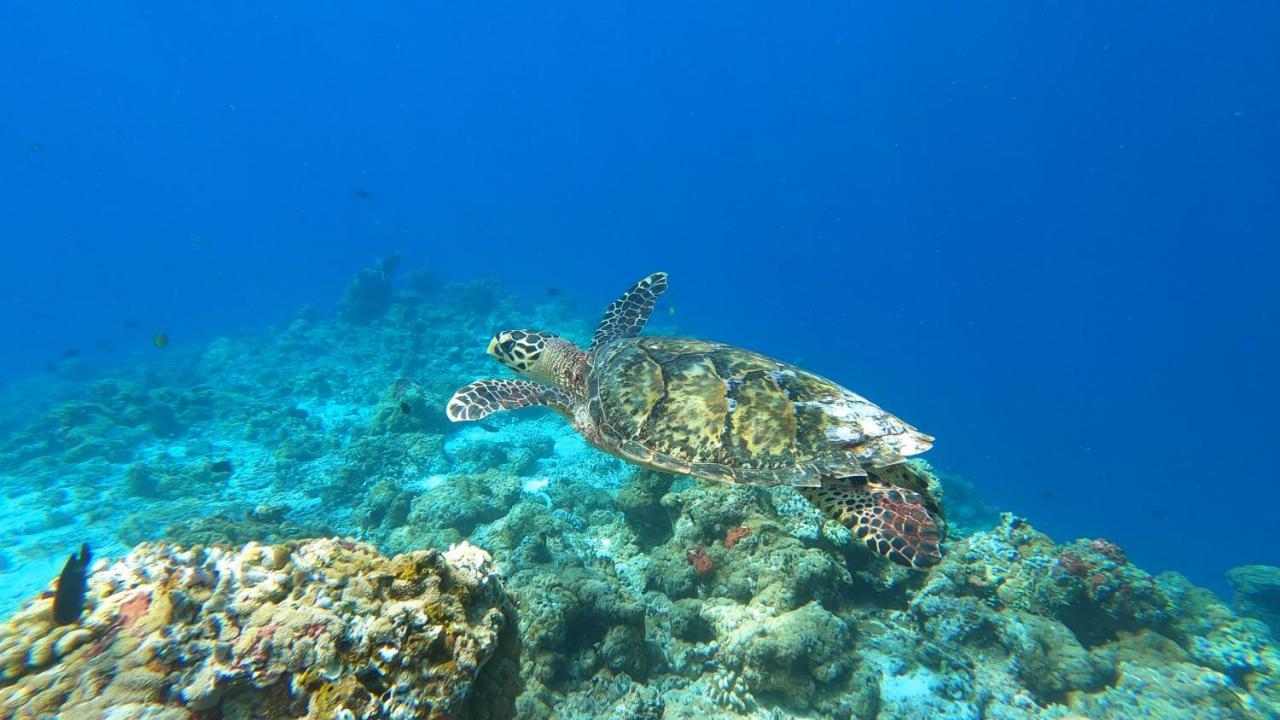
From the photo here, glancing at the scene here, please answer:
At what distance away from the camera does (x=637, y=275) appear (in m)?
70.4

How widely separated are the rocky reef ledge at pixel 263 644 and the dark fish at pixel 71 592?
41 millimetres

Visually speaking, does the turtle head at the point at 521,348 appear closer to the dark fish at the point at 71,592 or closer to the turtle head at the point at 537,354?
the turtle head at the point at 537,354

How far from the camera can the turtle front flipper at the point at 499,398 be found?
19.1ft

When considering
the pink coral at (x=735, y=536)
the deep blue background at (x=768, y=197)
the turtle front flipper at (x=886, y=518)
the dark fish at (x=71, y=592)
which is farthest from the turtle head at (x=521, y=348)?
the deep blue background at (x=768, y=197)

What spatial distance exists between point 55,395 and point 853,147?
16012 cm

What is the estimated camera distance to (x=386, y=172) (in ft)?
498

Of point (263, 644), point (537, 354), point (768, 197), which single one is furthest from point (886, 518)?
point (768, 197)

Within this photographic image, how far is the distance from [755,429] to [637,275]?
6688 cm

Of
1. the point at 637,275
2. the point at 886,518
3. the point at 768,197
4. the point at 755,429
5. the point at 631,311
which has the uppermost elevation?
the point at 768,197

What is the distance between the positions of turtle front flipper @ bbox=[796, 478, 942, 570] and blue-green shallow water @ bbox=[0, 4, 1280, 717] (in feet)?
3.49

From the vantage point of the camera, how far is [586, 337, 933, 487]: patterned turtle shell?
4.56m

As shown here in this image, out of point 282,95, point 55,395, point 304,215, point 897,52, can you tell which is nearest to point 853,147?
point 897,52

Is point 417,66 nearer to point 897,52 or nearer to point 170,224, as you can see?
point 170,224

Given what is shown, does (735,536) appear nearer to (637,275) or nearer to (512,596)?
(512,596)
